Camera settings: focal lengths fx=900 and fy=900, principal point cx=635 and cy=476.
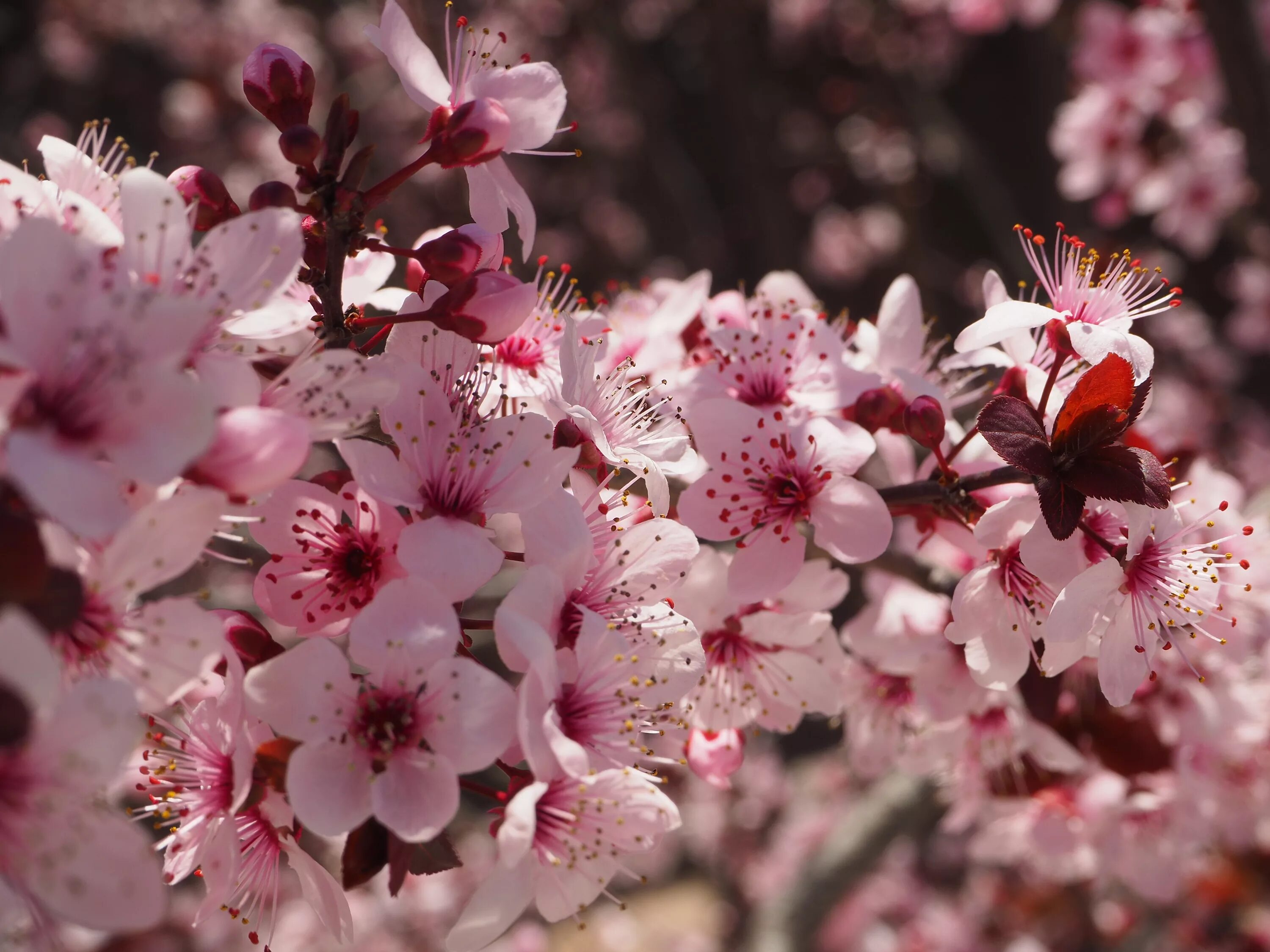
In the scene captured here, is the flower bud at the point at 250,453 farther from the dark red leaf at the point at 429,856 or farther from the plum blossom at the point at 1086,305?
the plum blossom at the point at 1086,305

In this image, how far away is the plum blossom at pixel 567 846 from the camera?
0.77 metres

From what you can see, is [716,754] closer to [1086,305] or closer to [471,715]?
[471,715]

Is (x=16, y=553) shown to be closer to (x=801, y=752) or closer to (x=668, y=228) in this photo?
(x=668, y=228)

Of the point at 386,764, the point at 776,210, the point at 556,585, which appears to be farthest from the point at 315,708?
the point at 776,210

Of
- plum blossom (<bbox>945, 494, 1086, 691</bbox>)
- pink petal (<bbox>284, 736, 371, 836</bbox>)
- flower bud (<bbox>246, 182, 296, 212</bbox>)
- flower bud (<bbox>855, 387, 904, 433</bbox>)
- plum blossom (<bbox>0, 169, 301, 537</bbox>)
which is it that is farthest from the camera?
flower bud (<bbox>855, 387, 904, 433</bbox>)

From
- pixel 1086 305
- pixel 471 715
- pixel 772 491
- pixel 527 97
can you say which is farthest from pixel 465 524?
pixel 1086 305

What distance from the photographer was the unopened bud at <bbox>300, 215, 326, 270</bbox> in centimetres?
95

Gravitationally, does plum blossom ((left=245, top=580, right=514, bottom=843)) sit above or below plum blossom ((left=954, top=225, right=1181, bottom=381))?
below

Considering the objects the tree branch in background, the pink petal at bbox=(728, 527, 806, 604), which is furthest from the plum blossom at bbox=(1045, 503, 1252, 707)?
the tree branch in background

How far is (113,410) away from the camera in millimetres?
634

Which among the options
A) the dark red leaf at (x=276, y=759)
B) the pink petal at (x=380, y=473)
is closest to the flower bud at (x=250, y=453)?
the pink petal at (x=380, y=473)

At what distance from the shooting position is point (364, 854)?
0.76 meters

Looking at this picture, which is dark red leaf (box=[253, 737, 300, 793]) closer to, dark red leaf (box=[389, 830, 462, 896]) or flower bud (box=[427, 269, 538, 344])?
dark red leaf (box=[389, 830, 462, 896])

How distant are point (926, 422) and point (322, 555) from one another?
678mm
